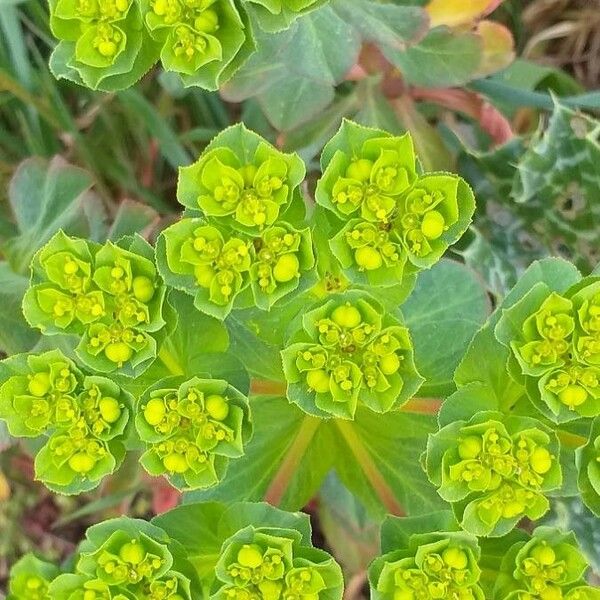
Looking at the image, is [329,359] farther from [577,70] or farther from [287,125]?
[577,70]

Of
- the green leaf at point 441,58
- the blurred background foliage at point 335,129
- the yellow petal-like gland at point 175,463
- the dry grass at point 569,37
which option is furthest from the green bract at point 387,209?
the dry grass at point 569,37

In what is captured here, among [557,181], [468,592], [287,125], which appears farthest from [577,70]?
[468,592]

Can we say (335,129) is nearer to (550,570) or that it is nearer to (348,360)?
(348,360)

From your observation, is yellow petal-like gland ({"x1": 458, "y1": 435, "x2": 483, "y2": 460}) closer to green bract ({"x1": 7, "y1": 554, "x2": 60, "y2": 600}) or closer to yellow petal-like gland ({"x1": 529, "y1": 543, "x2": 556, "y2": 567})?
yellow petal-like gland ({"x1": 529, "y1": 543, "x2": 556, "y2": 567})

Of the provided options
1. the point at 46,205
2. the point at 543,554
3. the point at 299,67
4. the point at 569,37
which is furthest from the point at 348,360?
the point at 569,37

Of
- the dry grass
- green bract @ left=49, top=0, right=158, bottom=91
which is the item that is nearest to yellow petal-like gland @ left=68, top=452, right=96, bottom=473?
green bract @ left=49, top=0, right=158, bottom=91

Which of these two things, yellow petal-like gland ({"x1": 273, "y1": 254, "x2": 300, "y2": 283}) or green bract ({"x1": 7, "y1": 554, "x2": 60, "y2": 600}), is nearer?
yellow petal-like gland ({"x1": 273, "y1": 254, "x2": 300, "y2": 283})

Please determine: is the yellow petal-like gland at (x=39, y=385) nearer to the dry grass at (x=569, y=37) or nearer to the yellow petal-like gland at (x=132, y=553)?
the yellow petal-like gland at (x=132, y=553)
